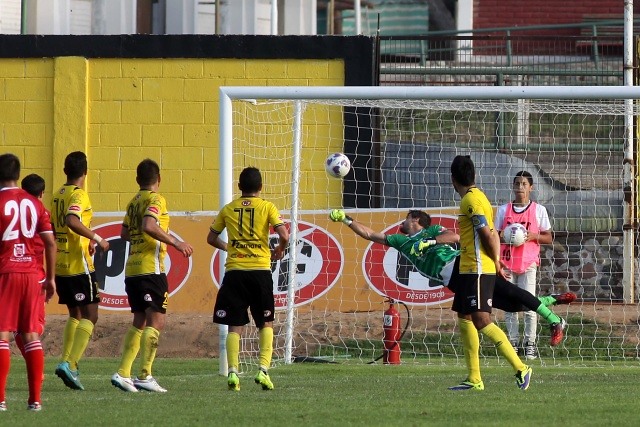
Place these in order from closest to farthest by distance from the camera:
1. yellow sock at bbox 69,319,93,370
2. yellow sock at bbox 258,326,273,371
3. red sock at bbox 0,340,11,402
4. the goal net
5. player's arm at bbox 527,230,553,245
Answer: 1. red sock at bbox 0,340,11,402
2. yellow sock at bbox 258,326,273,371
3. yellow sock at bbox 69,319,93,370
4. player's arm at bbox 527,230,553,245
5. the goal net

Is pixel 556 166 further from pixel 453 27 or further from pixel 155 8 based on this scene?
pixel 453 27

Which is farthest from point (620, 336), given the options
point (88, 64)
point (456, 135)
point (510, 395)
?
Result: point (88, 64)

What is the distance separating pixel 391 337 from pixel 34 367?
5.56 meters

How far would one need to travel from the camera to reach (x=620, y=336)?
580 inches

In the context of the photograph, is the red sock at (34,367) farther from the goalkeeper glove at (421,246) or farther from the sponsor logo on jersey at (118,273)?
the sponsor logo on jersey at (118,273)

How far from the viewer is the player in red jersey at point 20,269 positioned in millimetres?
8656

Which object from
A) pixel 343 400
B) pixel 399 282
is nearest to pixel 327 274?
pixel 399 282

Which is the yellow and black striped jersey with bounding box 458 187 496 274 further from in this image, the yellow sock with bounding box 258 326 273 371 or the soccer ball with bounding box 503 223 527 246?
the soccer ball with bounding box 503 223 527 246

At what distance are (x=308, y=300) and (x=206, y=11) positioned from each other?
8916 mm

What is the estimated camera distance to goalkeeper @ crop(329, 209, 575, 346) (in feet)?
36.6

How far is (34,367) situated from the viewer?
8.62 metres

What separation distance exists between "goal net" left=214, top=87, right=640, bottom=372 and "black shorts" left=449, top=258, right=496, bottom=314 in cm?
278

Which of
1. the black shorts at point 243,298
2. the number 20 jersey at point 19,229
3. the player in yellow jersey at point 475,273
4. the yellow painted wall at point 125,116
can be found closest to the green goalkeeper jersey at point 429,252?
the player in yellow jersey at point 475,273

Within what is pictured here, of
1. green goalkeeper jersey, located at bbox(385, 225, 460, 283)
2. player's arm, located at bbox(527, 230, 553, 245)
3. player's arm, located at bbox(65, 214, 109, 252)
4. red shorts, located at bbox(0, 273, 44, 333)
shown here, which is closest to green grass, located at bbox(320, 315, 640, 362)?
player's arm, located at bbox(527, 230, 553, 245)
